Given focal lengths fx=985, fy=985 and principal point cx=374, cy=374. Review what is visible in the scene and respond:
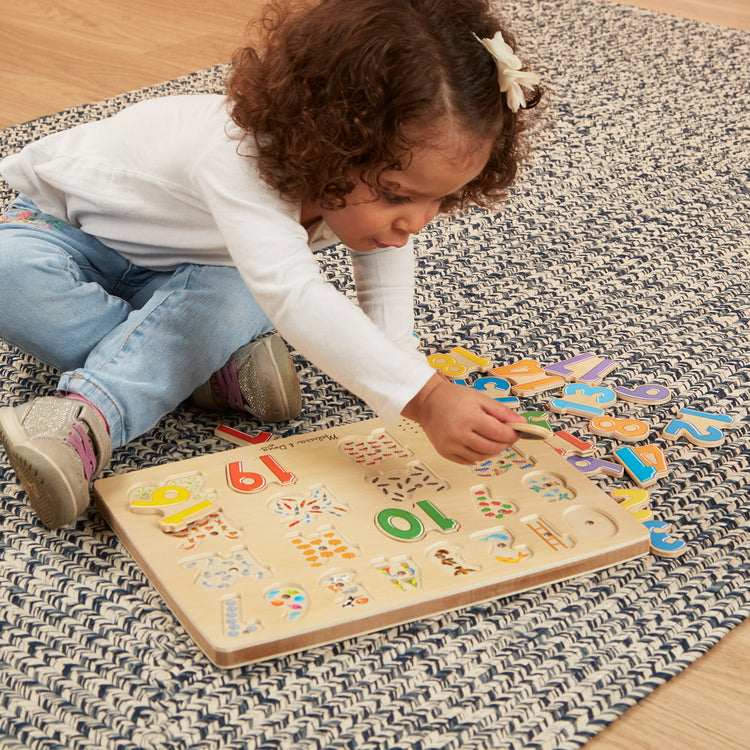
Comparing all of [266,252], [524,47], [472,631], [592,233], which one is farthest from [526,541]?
[524,47]

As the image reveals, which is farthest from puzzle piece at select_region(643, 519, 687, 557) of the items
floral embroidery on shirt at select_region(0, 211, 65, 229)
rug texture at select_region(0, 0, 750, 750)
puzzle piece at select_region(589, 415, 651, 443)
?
floral embroidery on shirt at select_region(0, 211, 65, 229)

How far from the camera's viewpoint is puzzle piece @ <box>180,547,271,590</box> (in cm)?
64

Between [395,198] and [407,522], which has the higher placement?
[395,198]

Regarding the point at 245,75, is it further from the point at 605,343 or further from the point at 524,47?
the point at 524,47

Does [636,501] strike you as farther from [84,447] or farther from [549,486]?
[84,447]

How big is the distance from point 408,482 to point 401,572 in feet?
0.34

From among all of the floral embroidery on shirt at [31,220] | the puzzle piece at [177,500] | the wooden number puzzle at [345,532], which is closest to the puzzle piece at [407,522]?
the wooden number puzzle at [345,532]

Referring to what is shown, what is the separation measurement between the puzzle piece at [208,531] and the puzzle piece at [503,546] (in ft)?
0.56

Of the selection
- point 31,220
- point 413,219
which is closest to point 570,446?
point 413,219

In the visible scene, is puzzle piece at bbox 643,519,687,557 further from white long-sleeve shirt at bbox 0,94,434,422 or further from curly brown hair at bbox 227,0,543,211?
curly brown hair at bbox 227,0,543,211

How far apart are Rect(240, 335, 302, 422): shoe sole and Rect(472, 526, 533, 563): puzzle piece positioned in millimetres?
226

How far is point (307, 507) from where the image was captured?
2.33 ft

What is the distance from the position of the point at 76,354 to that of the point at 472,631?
1.35 ft

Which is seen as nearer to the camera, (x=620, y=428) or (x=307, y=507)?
(x=307, y=507)
